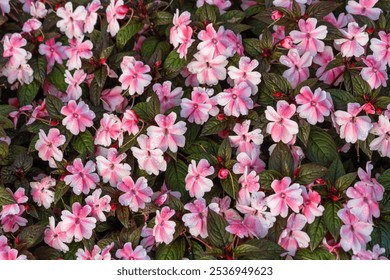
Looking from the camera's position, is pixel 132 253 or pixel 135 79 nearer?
pixel 132 253

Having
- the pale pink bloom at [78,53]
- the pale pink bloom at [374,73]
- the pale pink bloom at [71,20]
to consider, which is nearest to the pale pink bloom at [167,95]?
the pale pink bloom at [78,53]

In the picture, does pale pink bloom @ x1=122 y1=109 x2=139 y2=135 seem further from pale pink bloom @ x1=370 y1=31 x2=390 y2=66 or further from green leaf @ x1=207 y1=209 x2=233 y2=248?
pale pink bloom @ x1=370 y1=31 x2=390 y2=66

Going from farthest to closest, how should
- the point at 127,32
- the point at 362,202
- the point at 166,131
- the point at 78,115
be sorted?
the point at 127,32
the point at 78,115
the point at 166,131
the point at 362,202

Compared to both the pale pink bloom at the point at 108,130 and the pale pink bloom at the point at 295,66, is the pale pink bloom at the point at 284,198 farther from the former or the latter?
the pale pink bloom at the point at 108,130

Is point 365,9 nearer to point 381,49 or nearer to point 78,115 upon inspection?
point 381,49

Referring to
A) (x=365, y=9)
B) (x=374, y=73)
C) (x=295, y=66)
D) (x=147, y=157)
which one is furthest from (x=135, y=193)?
(x=365, y=9)

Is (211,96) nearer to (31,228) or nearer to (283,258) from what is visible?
(283,258)
